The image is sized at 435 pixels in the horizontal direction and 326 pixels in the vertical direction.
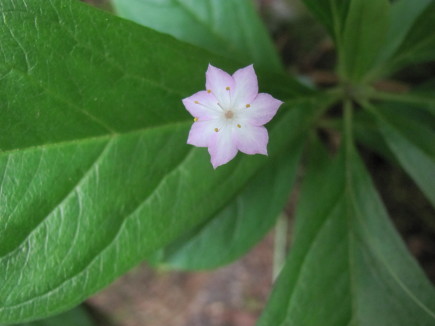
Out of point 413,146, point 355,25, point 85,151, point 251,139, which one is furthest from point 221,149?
point 413,146

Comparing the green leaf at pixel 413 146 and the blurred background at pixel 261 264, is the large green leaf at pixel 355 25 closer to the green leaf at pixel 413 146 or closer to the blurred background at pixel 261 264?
the green leaf at pixel 413 146

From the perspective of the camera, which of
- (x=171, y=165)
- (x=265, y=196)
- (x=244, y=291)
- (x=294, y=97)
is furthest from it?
(x=244, y=291)

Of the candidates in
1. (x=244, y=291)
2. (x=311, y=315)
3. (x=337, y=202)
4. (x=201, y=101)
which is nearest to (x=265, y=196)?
(x=337, y=202)

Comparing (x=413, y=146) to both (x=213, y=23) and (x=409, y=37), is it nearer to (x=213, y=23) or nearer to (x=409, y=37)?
(x=409, y=37)

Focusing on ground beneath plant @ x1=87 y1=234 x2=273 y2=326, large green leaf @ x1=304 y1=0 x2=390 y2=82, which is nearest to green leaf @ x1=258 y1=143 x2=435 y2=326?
large green leaf @ x1=304 y1=0 x2=390 y2=82

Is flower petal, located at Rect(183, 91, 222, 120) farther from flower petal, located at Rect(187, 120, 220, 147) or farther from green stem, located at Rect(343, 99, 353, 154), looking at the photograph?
green stem, located at Rect(343, 99, 353, 154)

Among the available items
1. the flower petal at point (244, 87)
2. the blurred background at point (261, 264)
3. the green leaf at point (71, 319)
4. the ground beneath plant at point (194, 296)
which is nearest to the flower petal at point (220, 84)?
the flower petal at point (244, 87)

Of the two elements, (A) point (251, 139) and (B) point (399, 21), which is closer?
(A) point (251, 139)

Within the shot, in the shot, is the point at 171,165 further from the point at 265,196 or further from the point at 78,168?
the point at 265,196
